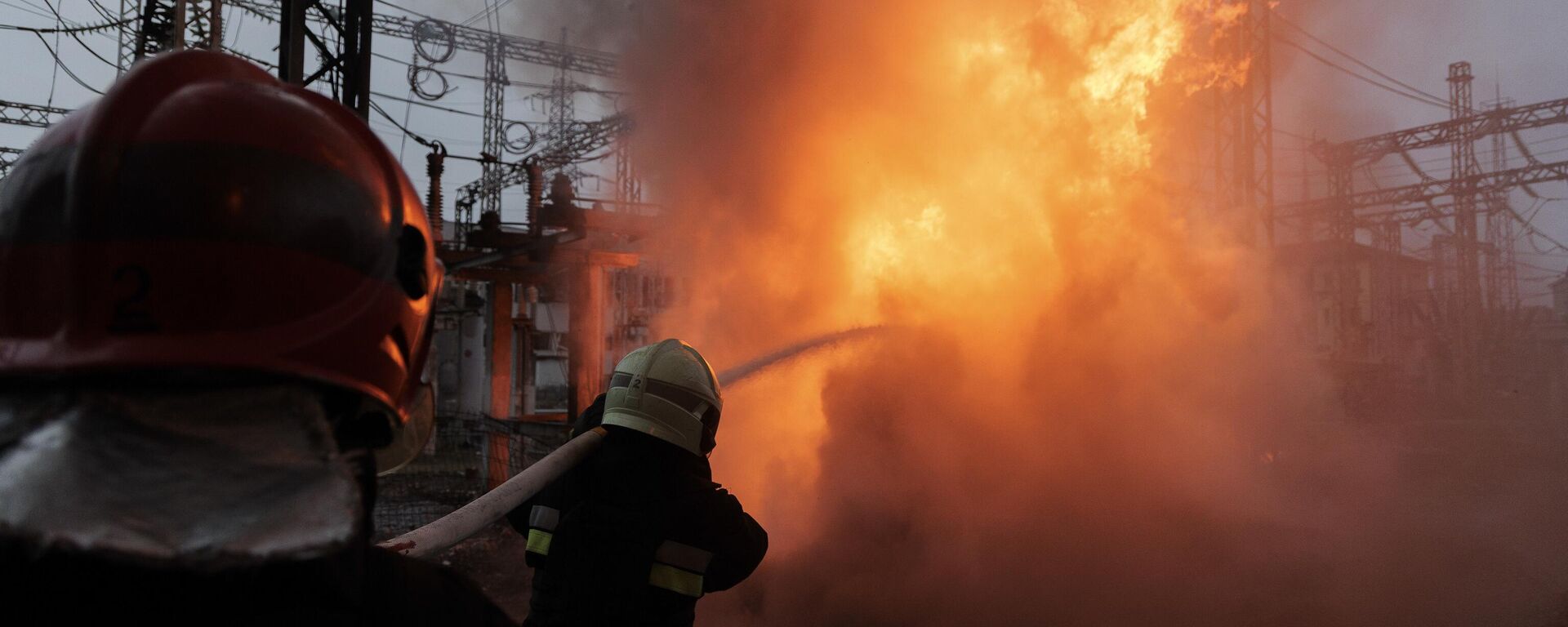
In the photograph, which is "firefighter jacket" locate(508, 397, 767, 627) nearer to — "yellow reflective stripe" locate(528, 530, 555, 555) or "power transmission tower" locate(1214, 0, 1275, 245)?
"yellow reflective stripe" locate(528, 530, 555, 555)

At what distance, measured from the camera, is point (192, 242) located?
107 cm

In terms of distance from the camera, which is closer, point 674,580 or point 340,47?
point 674,580

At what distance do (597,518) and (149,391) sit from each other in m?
1.46

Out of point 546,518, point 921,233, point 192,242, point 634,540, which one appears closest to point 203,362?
point 192,242

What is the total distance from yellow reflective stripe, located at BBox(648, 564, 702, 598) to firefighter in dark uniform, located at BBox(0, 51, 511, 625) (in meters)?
1.02

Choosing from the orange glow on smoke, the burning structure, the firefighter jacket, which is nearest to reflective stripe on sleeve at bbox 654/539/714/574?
the firefighter jacket

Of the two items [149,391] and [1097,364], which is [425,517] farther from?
[149,391]

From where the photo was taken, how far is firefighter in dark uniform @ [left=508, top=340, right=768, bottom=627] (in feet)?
7.52

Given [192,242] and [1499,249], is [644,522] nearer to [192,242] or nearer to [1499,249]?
[192,242]

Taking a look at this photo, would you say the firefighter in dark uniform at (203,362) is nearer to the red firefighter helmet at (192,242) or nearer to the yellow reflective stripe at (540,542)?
the red firefighter helmet at (192,242)

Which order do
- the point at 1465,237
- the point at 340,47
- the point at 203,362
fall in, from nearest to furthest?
1. the point at 203,362
2. the point at 340,47
3. the point at 1465,237

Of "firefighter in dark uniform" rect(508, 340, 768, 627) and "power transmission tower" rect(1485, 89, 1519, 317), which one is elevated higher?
"power transmission tower" rect(1485, 89, 1519, 317)

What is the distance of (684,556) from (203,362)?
1528 mm

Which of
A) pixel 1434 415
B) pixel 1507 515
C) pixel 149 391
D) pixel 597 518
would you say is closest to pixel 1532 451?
pixel 1434 415
